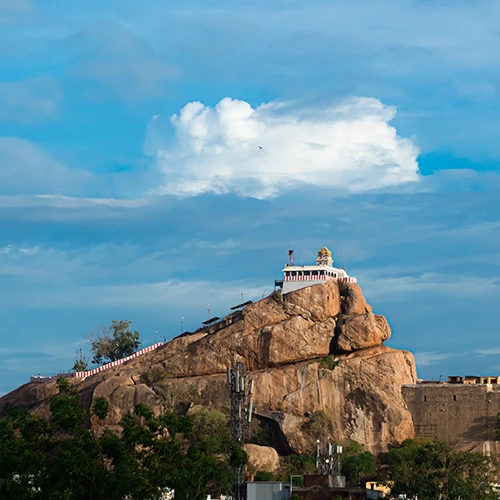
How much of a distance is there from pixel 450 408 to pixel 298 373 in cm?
1428

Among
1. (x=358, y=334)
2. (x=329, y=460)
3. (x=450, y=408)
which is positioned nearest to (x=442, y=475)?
(x=329, y=460)

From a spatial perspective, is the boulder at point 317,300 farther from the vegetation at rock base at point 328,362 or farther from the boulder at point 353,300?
the vegetation at rock base at point 328,362

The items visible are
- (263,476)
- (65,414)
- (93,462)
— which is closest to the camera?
(93,462)

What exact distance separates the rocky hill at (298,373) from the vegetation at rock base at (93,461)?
4392 cm

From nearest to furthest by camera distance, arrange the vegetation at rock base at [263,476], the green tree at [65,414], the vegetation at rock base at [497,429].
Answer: the green tree at [65,414]
the vegetation at rock base at [263,476]
the vegetation at rock base at [497,429]

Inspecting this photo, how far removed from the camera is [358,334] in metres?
123

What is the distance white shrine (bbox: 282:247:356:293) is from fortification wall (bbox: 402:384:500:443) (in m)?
14.6

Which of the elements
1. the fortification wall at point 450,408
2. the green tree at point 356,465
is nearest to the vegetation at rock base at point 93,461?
the green tree at point 356,465

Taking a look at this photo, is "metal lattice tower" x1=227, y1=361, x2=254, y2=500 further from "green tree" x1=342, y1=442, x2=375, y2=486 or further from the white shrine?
the white shrine

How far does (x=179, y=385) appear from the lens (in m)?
124

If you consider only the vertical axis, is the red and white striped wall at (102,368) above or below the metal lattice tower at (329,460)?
above

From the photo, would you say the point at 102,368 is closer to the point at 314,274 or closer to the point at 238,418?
the point at 314,274

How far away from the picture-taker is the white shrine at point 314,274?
134 metres

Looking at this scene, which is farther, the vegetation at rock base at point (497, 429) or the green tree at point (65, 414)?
the vegetation at rock base at point (497, 429)
